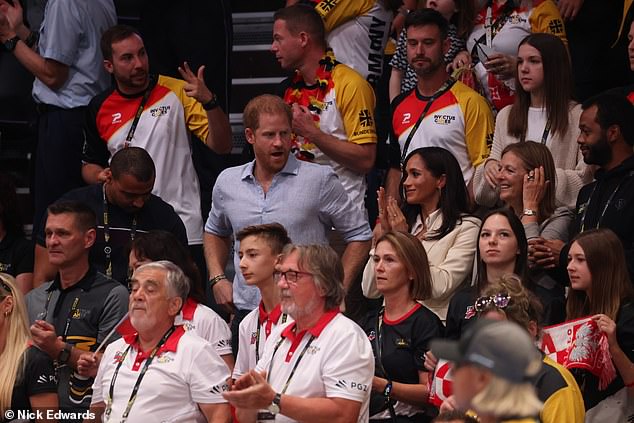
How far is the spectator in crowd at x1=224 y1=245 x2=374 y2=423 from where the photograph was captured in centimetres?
545

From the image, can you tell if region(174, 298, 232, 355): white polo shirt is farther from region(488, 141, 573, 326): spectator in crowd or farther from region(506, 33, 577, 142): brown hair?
region(506, 33, 577, 142): brown hair

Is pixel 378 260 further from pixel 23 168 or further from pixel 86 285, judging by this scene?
pixel 23 168

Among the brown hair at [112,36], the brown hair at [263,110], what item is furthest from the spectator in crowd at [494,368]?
the brown hair at [112,36]

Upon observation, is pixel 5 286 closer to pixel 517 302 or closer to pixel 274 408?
pixel 274 408

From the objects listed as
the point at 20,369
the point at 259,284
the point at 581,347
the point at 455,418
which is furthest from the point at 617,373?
the point at 20,369

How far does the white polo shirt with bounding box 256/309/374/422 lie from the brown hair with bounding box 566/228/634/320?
121 cm

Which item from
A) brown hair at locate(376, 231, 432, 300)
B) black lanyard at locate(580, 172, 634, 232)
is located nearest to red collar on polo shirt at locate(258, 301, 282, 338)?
brown hair at locate(376, 231, 432, 300)

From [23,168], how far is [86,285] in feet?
11.2

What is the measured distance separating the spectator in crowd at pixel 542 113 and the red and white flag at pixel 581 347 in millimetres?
1515

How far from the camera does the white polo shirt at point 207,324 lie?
6.61m

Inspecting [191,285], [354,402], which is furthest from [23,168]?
[354,402]

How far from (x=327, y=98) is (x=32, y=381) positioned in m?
2.87

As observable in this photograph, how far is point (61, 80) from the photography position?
28.9ft

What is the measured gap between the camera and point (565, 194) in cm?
728
